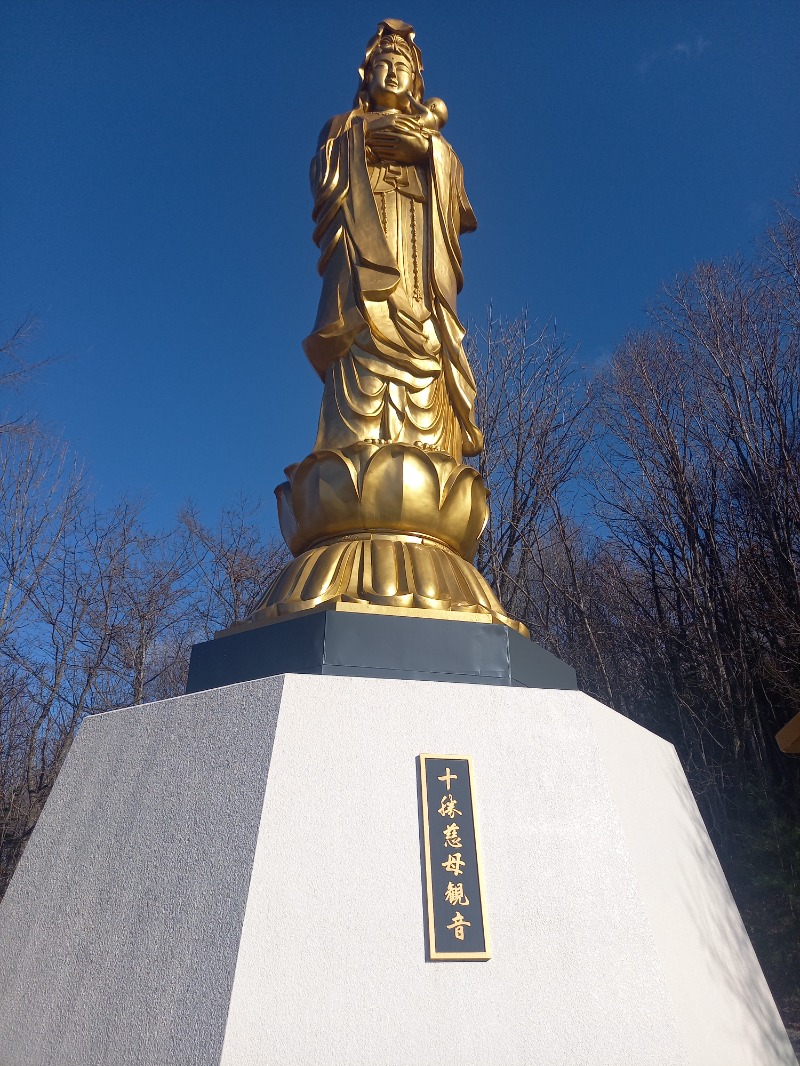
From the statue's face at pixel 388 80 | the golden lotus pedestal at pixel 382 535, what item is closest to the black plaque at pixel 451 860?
the golden lotus pedestal at pixel 382 535

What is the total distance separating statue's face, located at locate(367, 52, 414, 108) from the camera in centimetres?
486

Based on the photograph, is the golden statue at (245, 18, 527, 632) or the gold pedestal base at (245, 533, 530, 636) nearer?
the gold pedestal base at (245, 533, 530, 636)

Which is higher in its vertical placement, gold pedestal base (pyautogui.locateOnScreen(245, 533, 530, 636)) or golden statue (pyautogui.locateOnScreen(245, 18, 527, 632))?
golden statue (pyautogui.locateOnScreen(245, 18, 527, 632))

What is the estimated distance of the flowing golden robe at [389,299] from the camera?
3.71 meters

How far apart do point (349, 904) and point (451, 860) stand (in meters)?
0.32

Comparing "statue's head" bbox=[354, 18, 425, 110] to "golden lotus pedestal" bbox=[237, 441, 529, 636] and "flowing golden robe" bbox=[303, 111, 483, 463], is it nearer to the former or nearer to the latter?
"flowing golden robe" bbox=[303, 111, 483, 463]

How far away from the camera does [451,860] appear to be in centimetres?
212

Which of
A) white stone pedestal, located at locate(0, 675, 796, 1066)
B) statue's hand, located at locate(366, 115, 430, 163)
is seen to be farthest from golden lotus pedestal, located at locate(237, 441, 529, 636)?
statue's hand, located at locate(366, 115, 430, 163)

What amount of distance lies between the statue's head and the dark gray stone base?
3.83 m

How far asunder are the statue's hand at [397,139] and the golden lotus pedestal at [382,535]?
213cm

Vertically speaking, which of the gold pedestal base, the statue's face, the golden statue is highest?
the statue's face

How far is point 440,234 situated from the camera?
169 inches

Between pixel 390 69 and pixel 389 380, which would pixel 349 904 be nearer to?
pixel 389 380

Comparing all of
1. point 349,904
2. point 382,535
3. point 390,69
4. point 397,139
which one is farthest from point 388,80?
point 349,904
